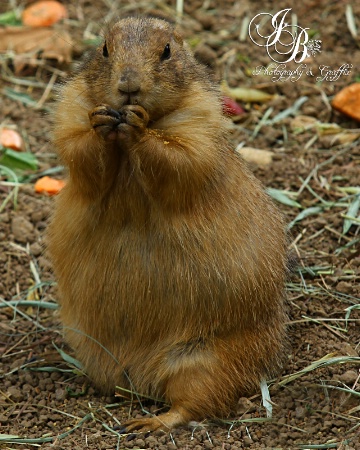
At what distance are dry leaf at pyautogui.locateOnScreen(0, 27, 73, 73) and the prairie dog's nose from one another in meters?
4.49

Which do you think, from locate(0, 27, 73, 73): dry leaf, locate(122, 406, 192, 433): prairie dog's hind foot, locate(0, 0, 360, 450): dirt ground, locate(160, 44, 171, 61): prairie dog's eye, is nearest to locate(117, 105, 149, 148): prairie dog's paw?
locate(160, 44, 171, 61): prairie dog's eye

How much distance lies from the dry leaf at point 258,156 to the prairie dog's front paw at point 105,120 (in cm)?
297

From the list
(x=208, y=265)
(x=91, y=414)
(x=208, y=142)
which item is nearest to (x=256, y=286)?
(x=208, y=265)

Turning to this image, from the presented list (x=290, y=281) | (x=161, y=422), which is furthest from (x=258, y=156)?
(x=161, y=422)

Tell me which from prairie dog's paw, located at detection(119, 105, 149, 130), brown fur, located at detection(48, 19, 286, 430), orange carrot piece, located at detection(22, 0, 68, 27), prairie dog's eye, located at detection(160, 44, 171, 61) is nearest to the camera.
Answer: prairie dog's paw, located at detection(119, 105, 149, 130)

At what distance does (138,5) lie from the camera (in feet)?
34.1

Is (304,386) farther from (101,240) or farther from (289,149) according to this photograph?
(289,149)

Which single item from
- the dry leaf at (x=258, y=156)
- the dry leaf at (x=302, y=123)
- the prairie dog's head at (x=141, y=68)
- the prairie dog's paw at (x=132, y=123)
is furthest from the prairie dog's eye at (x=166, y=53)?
the dry leaf at (x=302, y=123)

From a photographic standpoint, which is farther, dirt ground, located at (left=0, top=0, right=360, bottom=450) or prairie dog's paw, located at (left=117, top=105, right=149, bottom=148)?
dirt ground, located at (left=0, top=0, right=360, bottom=450)

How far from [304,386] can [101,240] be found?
1634 mm

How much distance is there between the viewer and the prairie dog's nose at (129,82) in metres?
5.25

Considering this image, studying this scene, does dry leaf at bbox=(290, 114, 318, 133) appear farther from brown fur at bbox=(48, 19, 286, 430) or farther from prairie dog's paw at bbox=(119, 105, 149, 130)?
prairie dog's paw at bbox=(119, 105, 149, 130)

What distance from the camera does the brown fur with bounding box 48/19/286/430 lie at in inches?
216

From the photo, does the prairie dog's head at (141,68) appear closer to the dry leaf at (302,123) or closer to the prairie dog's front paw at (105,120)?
the prairie dog's front paw at (105,120)
